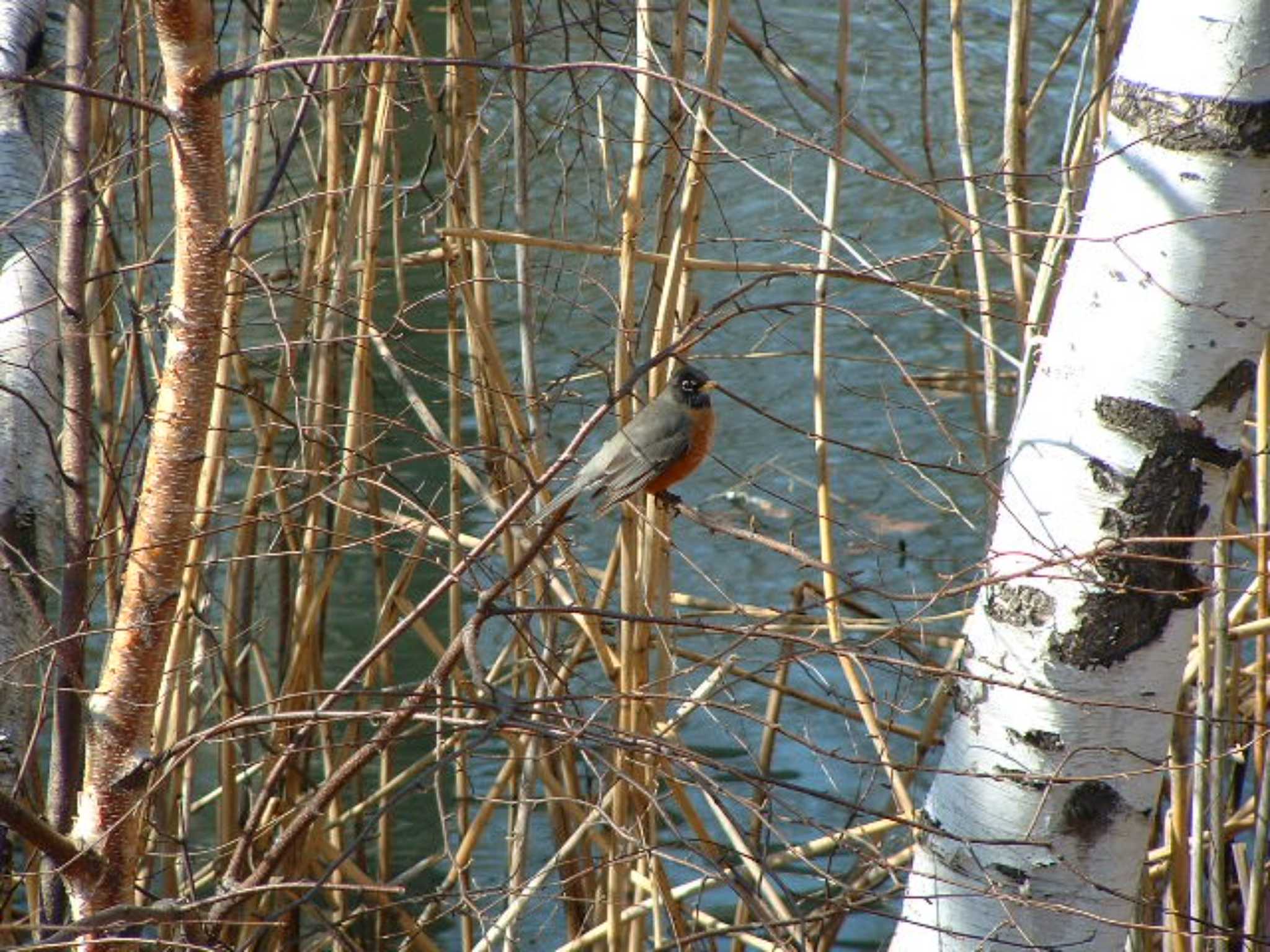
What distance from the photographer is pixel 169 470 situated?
175 centimetres

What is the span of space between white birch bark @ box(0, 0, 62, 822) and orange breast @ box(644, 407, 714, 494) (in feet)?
4.02

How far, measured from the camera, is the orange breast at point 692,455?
10.5 feet

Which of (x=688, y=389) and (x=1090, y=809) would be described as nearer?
(x=1090, y=809)

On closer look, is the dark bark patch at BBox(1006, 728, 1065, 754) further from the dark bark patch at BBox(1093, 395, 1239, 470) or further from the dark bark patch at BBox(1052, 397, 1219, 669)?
the dark bark patch at BBox(1093, 395, 1239, 470)

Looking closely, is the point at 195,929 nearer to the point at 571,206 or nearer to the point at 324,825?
the point at 324,825

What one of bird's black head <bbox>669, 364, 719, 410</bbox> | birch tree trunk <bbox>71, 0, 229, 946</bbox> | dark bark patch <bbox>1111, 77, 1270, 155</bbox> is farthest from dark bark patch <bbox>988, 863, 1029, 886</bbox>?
bird's black head <bbox>669, 364, 719, 410</bbox>

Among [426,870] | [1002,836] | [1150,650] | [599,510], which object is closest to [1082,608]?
[1150,650]

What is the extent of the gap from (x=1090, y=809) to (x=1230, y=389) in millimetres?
538

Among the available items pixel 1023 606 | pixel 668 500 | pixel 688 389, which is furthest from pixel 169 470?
pixel 688 389

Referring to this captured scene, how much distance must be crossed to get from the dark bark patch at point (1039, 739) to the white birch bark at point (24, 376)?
4.08ft

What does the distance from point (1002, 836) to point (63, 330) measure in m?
1.51

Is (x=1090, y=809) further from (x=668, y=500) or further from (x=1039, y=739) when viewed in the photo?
(x=668, y=500)

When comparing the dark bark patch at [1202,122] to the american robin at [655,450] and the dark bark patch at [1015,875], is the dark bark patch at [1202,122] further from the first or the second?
the american robin at [655,450]

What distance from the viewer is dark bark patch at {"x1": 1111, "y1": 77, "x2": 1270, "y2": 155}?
1.72 metres
